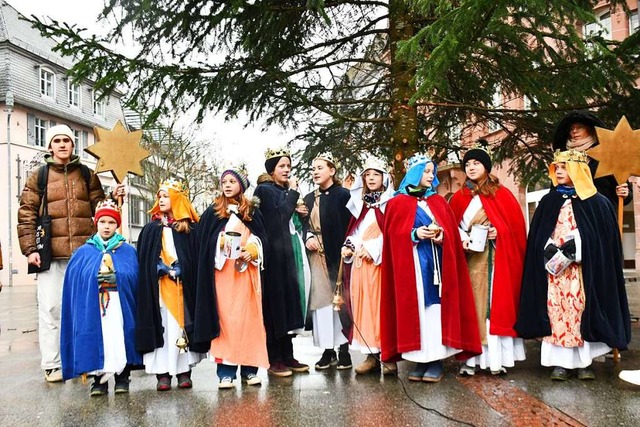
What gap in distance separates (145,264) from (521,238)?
11.6ft

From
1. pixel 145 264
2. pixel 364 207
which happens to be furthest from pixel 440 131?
pixel 145 264

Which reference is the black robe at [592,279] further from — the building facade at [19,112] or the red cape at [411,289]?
the building facade at [19,112]

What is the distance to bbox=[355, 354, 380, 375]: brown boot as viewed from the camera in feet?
20.7

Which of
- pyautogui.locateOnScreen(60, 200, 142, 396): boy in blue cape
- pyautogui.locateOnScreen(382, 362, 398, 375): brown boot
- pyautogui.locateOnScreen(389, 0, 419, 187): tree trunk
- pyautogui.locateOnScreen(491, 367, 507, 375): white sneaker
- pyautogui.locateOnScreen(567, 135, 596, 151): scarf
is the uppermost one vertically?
pyautogui.locateOnScreen(389, 0, 419, 187): tree trunk

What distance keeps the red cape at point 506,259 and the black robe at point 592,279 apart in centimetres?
10

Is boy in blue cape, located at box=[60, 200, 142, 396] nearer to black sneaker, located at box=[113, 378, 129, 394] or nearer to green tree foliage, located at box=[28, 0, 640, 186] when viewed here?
black sneaker, located at box=[113, 378, 129, 394]

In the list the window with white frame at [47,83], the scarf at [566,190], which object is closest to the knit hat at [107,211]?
the scarf at [566,190]

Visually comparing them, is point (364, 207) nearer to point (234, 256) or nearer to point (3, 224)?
point (234, 256)

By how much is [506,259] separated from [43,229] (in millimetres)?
4499

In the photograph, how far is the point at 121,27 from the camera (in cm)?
825

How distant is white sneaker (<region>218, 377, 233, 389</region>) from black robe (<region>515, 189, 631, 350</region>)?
2633mm

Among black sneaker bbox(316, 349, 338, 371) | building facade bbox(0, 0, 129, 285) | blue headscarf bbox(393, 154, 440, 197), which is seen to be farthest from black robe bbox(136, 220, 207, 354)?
building facade bbox(0, 0, 129, 285)

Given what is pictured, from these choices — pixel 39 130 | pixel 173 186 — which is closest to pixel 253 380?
pixel 173 186

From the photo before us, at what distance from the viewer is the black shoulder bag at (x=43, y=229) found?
6402mm
